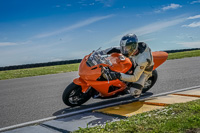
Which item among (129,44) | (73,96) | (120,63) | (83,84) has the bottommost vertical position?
(73,96)

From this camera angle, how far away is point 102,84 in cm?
552

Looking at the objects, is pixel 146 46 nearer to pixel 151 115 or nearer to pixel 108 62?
pixel 108 62

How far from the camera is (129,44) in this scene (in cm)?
554

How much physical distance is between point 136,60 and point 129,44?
442mm

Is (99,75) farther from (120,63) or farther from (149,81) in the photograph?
(149,81)

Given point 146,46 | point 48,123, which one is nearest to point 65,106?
point 48,123

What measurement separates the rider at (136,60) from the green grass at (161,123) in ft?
4.69

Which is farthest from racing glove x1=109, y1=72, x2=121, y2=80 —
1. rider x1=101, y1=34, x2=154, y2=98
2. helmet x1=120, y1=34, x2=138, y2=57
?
helmet x1=120, y1=34, x2=138, y2=57

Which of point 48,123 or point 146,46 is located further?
point 146,46

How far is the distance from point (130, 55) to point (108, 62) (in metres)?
0.53

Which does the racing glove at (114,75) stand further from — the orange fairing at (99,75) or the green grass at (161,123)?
the green grass at (161,123)

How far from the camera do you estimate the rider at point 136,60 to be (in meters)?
5.55

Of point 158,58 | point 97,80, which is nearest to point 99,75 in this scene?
point 97,80

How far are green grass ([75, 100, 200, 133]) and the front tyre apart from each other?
1829 mm
